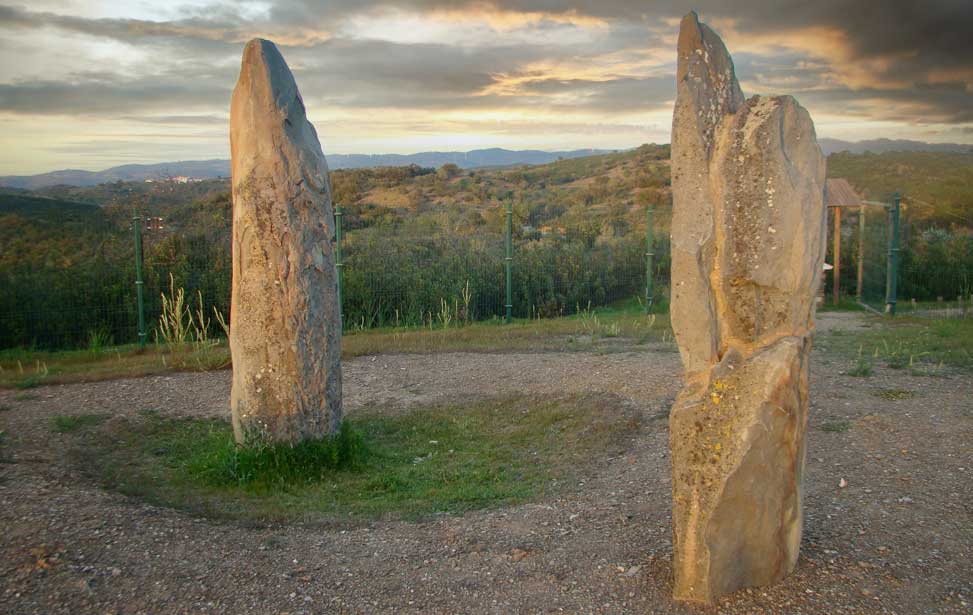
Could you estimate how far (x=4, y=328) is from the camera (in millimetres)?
13031

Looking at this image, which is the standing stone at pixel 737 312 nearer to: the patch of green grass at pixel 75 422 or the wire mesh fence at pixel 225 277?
the patch of green grass at pixel 75 422

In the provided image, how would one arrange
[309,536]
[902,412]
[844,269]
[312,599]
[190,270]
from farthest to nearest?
1. [844,269]
2. [190,270]
3. [902,412]
4. [309,536]
5. [312,599]

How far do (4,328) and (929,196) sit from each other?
98.9 ft

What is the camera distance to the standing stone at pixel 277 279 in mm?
6750

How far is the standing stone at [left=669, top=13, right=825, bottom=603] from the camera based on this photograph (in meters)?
4.02

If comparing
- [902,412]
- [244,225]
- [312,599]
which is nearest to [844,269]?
[902,412]

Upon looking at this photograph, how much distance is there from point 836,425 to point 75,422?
7.21 metres

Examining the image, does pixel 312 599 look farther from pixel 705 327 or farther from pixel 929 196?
pixel 929 196

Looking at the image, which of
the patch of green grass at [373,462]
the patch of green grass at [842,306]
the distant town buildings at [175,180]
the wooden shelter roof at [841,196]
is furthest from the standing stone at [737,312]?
the distant town buildings at [175,180]

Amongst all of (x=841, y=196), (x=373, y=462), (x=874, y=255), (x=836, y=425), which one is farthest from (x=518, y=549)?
(x=874, y=255)

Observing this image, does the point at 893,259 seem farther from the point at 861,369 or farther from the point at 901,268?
the point at 861,369

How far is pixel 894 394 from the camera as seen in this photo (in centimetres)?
848

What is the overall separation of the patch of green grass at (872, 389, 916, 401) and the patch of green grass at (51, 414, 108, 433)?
7.89m

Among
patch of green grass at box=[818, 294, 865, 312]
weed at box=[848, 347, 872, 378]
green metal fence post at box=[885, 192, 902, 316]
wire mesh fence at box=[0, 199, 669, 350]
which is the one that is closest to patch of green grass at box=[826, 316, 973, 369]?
weed at box=[848, 347, 872, 378]
